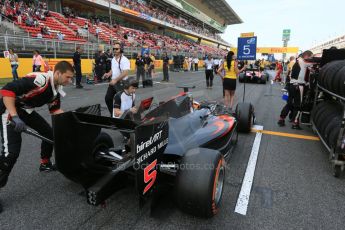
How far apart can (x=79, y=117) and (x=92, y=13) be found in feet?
110

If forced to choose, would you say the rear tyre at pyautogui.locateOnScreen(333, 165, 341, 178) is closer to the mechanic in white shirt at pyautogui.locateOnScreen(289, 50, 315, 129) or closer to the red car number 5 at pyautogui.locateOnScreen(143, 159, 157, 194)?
the mechanic in white shirt at pyautogui.locateOnScreen(289, 50, 315, 129)

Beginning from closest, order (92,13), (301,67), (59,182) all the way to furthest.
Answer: (59,182)
(301,67)
(92,13)

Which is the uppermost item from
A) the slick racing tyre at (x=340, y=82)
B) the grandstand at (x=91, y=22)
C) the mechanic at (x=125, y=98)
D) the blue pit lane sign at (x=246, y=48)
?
the grandstand at (x=91, y=22)

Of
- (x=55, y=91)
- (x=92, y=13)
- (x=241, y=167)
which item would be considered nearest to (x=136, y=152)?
(x=55, y=91)

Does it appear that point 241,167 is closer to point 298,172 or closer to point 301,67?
point 298,172

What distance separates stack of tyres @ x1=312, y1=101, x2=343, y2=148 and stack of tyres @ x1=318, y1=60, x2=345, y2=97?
0.38m

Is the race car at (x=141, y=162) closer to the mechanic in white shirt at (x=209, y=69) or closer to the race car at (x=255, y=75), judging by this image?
the mechanic in white shirt at (x=209, y=69)

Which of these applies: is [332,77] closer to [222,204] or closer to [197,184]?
[222,204]

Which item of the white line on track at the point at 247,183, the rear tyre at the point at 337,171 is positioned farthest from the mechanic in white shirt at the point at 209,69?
the rear tyre at the point at 337,171

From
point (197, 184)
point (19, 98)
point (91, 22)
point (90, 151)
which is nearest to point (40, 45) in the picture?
point (19, 98)

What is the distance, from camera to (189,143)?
270 cm

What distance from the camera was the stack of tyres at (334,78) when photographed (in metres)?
3.54

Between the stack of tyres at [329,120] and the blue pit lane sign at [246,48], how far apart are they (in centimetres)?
318

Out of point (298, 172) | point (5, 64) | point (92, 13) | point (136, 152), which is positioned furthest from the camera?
point (92, 13)
